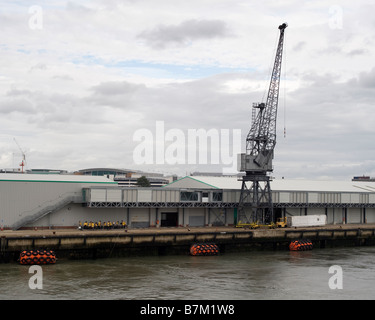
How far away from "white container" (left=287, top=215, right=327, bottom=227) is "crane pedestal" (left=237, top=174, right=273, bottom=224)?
3.71m

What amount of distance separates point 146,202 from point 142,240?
11.8 meters

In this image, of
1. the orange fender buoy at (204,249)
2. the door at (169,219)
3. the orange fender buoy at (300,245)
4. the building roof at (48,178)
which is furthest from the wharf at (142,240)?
the door at (169,219)

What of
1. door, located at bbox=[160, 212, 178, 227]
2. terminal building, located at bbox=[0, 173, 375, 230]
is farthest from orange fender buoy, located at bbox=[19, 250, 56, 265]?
door, located at bbox=[160, 212, 178, 227]

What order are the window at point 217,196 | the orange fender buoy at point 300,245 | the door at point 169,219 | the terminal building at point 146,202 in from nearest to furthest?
the terminal building at point 146,202, the orange fender buoy at point 300,245, the door at point 169,219, the window at point 217,196

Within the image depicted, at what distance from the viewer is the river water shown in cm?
3947

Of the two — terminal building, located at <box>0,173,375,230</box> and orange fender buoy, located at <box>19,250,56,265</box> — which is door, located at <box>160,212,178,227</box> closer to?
terminal building, located at <box>0,173,375,230</box>

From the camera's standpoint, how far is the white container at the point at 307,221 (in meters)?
79.9

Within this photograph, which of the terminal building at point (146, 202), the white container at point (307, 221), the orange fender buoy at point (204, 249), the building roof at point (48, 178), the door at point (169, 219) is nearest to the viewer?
the orange fender buoy at point (204, 249)

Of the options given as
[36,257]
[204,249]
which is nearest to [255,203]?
[204,249]

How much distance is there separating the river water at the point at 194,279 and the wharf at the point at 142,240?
1.85 m

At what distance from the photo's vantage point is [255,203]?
7838cm

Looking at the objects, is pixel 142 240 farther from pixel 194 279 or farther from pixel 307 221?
pixel 307 221

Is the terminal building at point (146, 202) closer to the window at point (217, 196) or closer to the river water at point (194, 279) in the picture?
the window at point (217, 196)
